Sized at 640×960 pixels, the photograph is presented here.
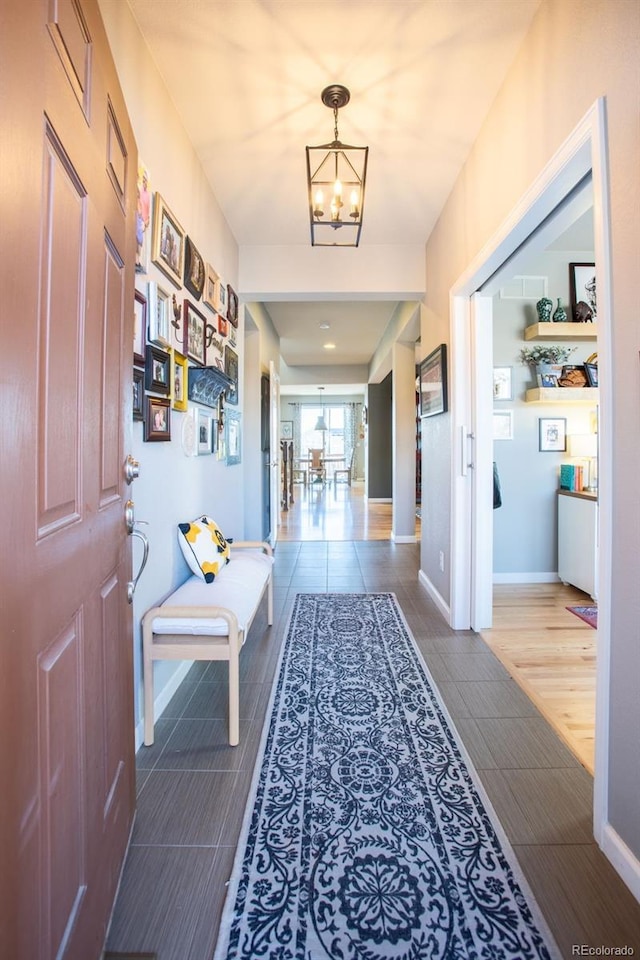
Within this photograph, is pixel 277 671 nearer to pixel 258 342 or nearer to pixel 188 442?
pixel 188 442

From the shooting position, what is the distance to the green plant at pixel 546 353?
3.84 metres

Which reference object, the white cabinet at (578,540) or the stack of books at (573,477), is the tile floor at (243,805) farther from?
the stack of books at (573,477)

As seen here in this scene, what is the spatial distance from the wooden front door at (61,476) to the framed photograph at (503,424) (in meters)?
3.38

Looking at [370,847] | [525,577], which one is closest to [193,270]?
[370,847]

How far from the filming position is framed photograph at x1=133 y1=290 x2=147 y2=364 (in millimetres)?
1745

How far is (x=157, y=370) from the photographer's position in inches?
77.2

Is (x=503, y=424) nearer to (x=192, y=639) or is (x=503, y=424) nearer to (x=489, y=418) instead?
(x=489, y=418)

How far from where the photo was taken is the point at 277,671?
2365 millimetres

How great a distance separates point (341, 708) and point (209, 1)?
9.41 feet

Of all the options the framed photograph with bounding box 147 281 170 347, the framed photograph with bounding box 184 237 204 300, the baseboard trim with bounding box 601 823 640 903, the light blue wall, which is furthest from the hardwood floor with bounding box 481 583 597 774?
the framed photograph with bounding box 184 237 204 300

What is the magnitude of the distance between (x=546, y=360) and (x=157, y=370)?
129 inches

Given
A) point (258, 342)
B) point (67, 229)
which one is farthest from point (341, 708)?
point (258, 342)

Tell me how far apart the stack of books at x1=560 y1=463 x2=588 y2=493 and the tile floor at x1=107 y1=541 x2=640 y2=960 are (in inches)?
73.6

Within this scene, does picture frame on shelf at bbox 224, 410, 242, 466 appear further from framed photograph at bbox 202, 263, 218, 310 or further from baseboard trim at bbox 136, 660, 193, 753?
baseboard trim at bbox 136, 660, 193, 753
